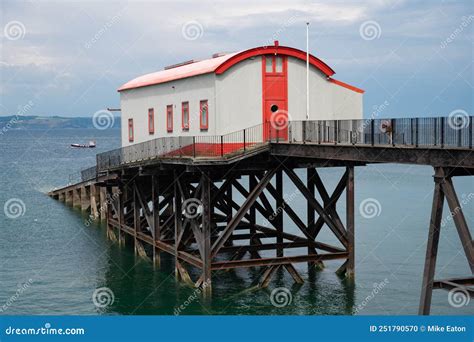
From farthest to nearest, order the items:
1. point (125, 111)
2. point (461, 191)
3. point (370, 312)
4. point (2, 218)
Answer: point (461, 191)
point (2, 218)
point (125, 111)
point (370, 312)

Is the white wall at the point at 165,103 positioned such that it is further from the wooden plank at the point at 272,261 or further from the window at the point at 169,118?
the wooden plank at the point at 272,261

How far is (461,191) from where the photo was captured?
72625mm

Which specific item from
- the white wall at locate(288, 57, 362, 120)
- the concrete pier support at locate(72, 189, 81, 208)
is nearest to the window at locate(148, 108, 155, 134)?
the white wall at locate(288, 57, 362, 120)

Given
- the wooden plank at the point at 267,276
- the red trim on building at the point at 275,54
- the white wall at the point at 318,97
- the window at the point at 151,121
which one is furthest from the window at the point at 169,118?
the wooden plank at the point at 267,276

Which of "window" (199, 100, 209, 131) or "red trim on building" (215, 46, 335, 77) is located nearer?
"red trim on building" (215, 46, 335, 77)

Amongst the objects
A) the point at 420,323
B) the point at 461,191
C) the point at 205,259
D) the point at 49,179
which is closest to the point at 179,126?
the point at 205,259

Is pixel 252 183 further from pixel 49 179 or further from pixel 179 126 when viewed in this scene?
pixel 49 179

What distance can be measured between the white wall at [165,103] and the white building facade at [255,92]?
40 millimetres

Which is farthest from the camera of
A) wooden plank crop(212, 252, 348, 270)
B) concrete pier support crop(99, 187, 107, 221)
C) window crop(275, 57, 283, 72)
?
concrete pier support crop(99, 187, 107, 221)

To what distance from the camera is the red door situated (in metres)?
29.6

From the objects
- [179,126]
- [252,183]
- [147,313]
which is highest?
[179,126]

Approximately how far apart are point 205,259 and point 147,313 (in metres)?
3.09

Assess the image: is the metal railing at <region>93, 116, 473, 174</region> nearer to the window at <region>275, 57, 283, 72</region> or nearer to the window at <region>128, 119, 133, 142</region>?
the window at <region>128, 119, 133, 142</region>

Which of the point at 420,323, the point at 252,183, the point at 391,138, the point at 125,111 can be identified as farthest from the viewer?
the point at 125,111
